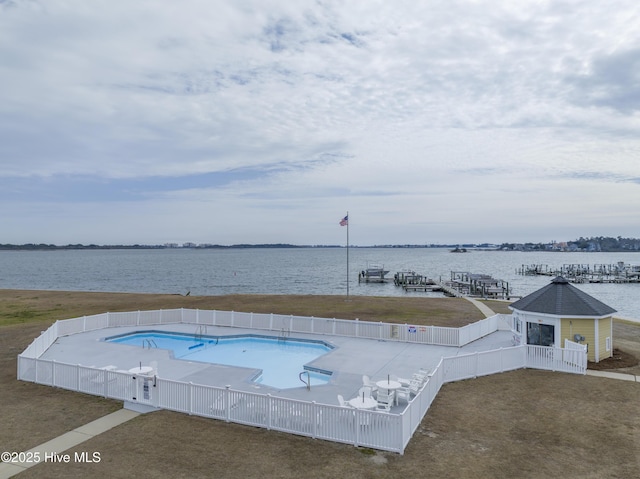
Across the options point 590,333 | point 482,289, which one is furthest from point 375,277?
point 590,333

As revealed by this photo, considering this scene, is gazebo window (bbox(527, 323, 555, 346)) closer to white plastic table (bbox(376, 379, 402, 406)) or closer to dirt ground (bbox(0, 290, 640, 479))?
dirt ground (bbox(0, 290, 640, 479))

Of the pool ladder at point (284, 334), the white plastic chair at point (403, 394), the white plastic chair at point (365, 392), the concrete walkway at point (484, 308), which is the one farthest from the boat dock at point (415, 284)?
the white plastic chair at point (365, 392)

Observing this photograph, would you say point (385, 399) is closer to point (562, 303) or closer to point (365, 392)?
point (365, 392)

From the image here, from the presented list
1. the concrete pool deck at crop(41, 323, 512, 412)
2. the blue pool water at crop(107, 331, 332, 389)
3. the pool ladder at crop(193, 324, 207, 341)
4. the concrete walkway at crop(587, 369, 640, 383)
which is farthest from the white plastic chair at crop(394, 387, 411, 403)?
the pool ladder at crop(193, 324, 207, 341)

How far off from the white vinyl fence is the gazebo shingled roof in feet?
7.64

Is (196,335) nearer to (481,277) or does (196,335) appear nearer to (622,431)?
(622,431)

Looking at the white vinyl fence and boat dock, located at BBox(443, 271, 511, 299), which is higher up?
the white vinyl fence

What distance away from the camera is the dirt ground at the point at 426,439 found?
9.94m

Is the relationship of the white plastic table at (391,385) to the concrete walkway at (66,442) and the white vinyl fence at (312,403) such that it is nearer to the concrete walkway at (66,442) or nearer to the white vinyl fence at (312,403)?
the white vinyl fence at (312,403)

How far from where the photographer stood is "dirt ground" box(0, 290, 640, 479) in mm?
9938

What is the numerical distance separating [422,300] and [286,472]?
Result: 31015 mm

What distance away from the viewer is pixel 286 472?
9.82m

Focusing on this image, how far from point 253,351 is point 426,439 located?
13.0 m

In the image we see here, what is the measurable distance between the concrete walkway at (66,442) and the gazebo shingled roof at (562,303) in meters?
17.1
